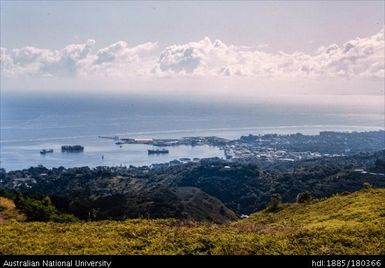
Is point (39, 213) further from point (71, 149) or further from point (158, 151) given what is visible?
point (158, 151)

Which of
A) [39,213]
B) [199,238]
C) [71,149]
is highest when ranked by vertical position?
[199,238]

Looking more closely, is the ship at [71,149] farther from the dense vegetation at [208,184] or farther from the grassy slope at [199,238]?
the grassy slope at [199,238]

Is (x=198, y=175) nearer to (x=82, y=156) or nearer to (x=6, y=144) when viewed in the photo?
(x=82, y=156)

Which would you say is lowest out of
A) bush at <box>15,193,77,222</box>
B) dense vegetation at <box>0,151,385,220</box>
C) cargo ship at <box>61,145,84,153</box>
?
dense vegetation at <box>0,151,385,220</box>

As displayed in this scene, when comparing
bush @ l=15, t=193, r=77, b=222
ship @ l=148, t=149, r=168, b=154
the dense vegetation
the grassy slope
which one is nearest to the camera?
the grassy slope

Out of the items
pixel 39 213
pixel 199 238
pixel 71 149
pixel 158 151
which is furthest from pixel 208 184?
pixel 199 238

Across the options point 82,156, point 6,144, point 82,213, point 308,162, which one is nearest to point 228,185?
point 308,162

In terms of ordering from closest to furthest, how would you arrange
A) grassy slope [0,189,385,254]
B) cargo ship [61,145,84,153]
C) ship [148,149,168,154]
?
1. grassy slope [0,189,385,254]
2. cargo ship [61,145,84,153]
3. ship [148,149,168,154]

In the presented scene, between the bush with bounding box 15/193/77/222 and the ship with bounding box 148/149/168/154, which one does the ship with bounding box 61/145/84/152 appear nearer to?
the ship with bounding box 148/149/168/154

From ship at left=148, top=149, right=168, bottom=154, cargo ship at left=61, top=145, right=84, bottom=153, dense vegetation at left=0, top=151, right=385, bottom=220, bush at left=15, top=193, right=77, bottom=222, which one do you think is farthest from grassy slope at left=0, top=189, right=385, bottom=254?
ship at left=148, top=149, right=168, bottom=154

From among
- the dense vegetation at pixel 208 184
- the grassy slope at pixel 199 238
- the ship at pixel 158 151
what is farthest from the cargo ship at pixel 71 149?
the grassy slope at pixel 199 238
